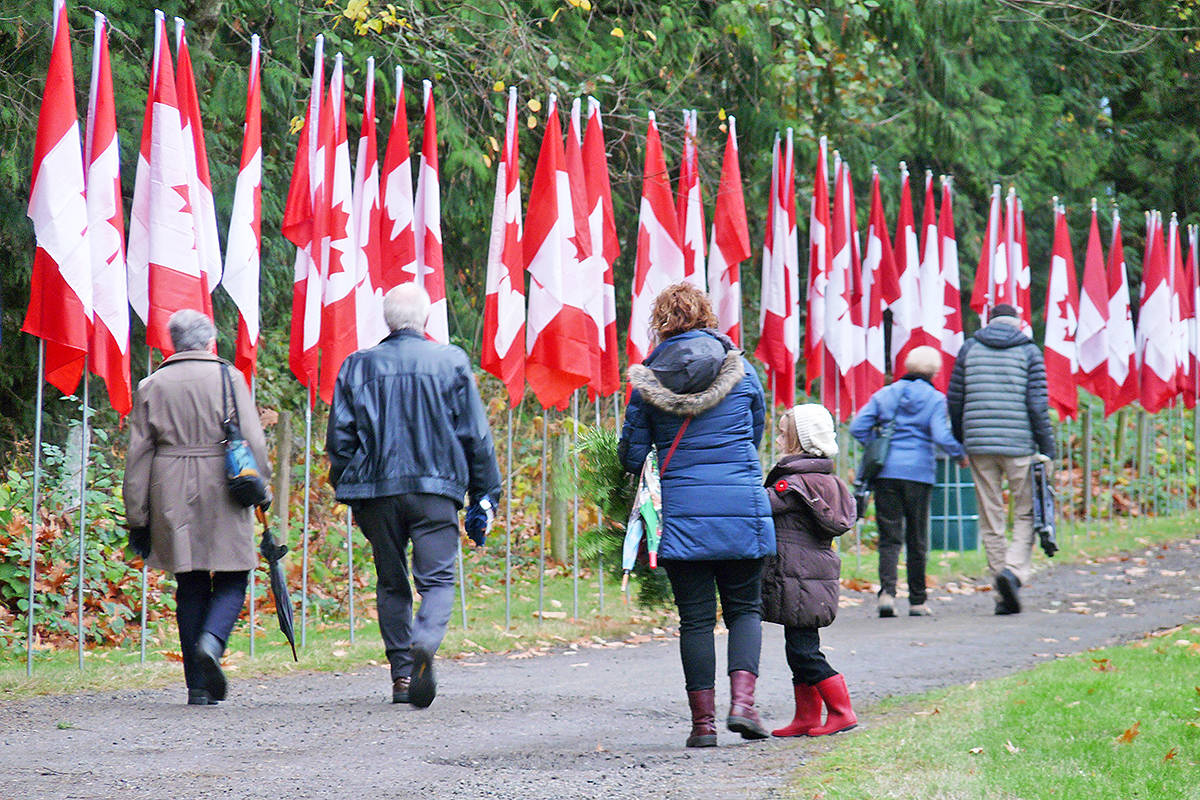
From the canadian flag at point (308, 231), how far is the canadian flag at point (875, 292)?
5.98 metres

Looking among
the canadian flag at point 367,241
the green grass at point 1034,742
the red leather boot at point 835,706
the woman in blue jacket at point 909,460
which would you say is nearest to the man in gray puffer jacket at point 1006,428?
the woman in blue jacket at point 909,460

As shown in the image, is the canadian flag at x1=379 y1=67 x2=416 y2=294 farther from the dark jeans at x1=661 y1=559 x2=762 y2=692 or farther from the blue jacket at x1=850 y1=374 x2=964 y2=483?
the dark jeans at x1=661 y1=559 x2=762 y2=692

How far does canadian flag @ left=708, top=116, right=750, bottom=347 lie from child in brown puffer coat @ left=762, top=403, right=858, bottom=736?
17.4ft

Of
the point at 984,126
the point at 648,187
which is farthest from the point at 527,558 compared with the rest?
the point at 984,126

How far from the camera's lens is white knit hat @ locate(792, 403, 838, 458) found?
6434 millimetres

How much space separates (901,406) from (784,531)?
15.4 ft

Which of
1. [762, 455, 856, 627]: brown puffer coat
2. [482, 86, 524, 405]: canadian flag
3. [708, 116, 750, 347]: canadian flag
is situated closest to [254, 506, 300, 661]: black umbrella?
[762, 455, 856, 627]: brown puffer coat

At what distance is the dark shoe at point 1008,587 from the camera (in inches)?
428

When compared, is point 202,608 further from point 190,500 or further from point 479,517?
point 479,517

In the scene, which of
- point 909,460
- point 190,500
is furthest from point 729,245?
point 190,500

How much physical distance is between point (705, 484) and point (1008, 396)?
5283 mm

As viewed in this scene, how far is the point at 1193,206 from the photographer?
23.9m

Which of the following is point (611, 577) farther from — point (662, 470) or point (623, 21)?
point (623, 21)

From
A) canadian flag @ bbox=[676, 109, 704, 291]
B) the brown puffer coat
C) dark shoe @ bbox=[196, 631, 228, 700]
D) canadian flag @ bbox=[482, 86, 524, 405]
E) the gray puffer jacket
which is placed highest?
canadian flag @ bbox=[676, 109, 704, 291]
